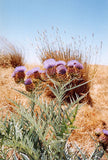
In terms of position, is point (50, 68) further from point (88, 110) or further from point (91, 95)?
point (91, 95)

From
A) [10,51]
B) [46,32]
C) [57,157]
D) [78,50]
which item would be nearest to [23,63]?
[10,51]

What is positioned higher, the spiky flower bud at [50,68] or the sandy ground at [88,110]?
the spiky flower bud at [50,68]

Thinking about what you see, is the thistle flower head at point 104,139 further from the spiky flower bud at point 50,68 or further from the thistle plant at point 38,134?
the spiky flower bud at point 50,68

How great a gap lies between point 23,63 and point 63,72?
360 cm

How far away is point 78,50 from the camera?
285cm

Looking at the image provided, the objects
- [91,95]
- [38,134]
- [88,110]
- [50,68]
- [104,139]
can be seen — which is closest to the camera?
[38,134]

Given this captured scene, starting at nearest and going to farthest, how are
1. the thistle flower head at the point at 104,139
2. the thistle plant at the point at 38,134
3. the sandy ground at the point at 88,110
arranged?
the thistle plant at the point at 38,134 < the thistle flower head at the point at 104,139 < the sandy ground at the point at 88,110

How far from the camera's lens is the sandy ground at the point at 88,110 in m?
1.83

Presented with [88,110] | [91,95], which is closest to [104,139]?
[88,110]

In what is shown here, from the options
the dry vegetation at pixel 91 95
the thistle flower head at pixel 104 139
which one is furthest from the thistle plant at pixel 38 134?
the dry vegetation at pixel 91 95

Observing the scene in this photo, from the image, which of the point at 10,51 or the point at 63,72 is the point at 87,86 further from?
the point at 10,51

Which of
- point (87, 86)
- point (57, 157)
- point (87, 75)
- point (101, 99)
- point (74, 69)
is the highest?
point (74, 69)

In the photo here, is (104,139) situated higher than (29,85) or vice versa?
(29,85)

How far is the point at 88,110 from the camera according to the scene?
2.33m
